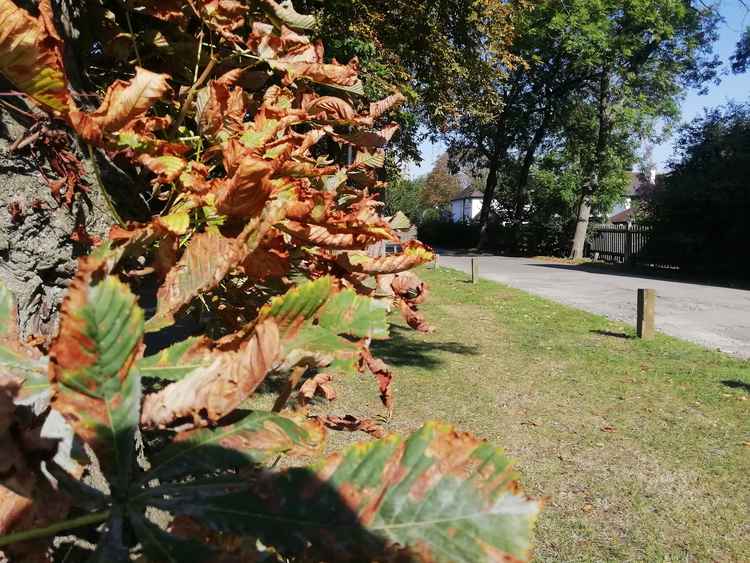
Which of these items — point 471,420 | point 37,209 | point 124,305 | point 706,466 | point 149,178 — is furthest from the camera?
point 471,420

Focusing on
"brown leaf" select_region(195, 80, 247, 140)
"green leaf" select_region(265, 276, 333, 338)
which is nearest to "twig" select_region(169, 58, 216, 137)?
"brown leaf" select_region(195, 80, 247, 140)

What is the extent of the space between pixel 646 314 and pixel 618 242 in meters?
20.0

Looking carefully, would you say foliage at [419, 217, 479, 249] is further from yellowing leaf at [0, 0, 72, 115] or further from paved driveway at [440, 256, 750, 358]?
yellowing leaf at [0, 0, 72, 115]

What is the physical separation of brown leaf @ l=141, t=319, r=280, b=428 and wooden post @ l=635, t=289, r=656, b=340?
33.7 feet

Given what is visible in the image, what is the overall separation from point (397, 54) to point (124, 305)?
8.68 meters

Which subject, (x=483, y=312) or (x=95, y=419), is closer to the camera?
(x=95, y=419)

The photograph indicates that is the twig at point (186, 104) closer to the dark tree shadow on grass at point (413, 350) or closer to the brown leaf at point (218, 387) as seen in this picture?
the brown leaf at point (218, 387)

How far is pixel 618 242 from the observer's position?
28516 millimetres

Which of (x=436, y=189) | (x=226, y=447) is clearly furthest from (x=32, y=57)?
(x=436, y=189)

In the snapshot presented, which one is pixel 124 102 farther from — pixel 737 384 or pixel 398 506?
pixel 737 384

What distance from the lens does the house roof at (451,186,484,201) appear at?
2881 inches

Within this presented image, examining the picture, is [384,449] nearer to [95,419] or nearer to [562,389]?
[95,419]

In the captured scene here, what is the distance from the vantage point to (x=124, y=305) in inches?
20.5

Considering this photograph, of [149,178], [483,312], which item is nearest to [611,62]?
[483,312]
